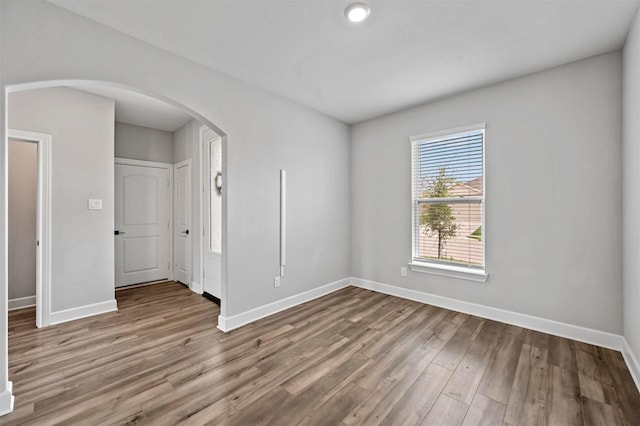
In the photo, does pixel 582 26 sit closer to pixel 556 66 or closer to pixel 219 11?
pixel 556 66

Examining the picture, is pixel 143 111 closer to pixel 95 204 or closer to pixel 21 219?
pixel 95 204

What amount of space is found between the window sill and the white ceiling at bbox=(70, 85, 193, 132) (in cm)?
395

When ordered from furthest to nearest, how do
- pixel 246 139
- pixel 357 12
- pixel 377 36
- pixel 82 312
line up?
pixel 82 312 < pixel 246 139 < pixel 377 36 < pixel 357 12

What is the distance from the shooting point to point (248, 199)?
3.13 m

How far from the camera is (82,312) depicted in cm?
326

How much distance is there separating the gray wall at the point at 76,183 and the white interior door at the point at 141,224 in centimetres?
115

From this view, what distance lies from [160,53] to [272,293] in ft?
8.88

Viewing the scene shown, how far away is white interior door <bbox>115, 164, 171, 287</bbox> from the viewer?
4.54 meters

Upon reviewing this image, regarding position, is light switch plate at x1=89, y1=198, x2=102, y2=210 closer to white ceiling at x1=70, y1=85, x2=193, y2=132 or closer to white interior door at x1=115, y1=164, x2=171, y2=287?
white interior door at x1=115, y1=164, x2=171, y2=287

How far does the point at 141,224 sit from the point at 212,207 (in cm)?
166

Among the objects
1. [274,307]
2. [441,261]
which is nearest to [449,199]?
[441,261]

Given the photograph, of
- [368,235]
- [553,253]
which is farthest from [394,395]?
[368,235]

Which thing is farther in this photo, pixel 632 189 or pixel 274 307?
pixel 274 307

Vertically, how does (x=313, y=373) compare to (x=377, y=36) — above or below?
below
